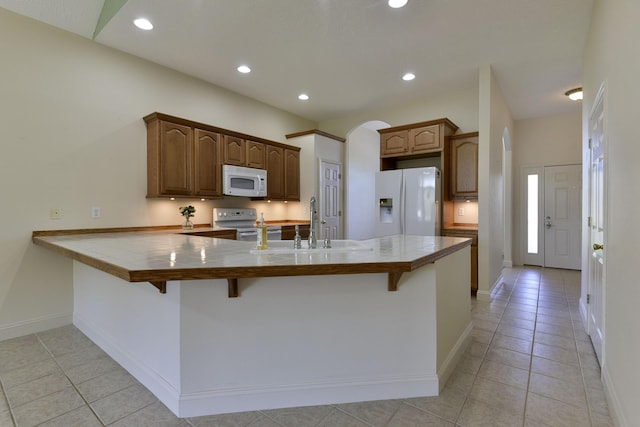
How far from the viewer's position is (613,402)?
5.45 ft

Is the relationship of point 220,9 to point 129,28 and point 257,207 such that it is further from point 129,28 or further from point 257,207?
point 257,207

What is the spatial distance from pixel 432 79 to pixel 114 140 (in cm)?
394

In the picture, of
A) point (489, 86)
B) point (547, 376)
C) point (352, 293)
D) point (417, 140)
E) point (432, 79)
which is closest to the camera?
point (352, 293)

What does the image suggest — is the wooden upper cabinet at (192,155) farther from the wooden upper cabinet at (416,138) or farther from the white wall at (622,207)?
the white wall at (622,207)

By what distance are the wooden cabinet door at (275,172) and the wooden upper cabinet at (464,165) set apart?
2556 mm

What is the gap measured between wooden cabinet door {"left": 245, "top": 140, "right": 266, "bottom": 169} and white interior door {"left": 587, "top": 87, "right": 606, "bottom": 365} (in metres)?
3.74

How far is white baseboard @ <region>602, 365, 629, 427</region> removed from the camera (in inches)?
59.2

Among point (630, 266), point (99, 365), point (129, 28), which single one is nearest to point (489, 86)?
point (630, 266)

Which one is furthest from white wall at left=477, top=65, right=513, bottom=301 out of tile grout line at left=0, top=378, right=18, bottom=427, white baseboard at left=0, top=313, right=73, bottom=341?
white baseboard at left=0, top=313, right=73, bottom=341

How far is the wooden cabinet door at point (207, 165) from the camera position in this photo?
381 centimetres

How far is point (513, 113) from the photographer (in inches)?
223

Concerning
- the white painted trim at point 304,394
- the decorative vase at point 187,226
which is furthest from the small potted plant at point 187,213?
the white painted trim at point 304,394

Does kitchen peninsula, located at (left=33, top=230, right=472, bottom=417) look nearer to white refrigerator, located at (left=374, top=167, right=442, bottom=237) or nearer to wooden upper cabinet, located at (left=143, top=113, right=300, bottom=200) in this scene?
wooden upper cabinet, located at (left=143, top=113, right=300, bottom=200)

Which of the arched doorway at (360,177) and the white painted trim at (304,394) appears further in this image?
the arched doorway at (360,177)
